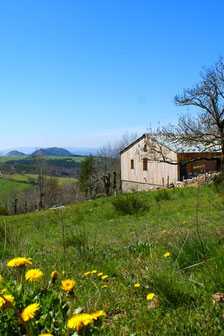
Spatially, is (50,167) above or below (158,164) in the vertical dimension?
above

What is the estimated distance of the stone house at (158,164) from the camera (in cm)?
2077

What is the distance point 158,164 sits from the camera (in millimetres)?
26953

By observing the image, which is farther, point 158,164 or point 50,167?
point 50,167

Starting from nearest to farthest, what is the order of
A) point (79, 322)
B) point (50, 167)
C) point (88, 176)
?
→ point (79, 322) < point (88, 176) < point (50, 167)

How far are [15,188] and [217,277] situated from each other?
175 ft

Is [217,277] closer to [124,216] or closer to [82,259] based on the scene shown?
[82,259]

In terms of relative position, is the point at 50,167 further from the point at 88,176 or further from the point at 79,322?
the point at 79,322

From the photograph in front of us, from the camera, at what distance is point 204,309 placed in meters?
1.56

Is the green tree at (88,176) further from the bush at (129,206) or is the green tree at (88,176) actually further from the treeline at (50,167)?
the bush at (129,206)

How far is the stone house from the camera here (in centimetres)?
2077

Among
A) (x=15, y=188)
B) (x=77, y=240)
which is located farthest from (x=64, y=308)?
(x=15, y=188)

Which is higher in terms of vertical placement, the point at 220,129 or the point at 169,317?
the point at 220,129

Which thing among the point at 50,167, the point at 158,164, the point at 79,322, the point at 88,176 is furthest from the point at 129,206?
the point at 50,167

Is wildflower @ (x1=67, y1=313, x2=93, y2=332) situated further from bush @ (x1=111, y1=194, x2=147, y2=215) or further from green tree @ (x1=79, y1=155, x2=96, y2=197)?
green tree @ (x1=79, y1=155, x2=96, y2=197)
